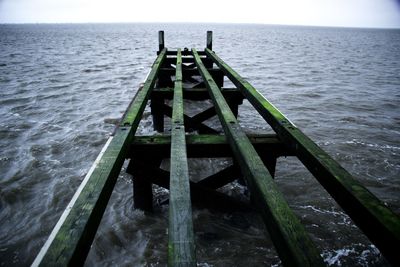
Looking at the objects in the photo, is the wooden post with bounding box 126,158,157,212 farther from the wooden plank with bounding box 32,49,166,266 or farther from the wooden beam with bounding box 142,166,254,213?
the wooden plank with bounding box 32,49,166,266

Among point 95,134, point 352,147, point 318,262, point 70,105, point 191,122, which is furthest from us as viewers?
point 70,105

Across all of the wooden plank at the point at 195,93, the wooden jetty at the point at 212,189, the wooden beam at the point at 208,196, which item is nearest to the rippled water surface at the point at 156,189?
the wooden beam at the point at 208,196

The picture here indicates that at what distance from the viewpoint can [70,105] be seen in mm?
9141

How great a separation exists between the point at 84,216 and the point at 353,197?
5.73ft

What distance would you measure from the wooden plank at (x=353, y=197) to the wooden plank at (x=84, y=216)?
169 centimetres

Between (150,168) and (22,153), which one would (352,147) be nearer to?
(150,168)

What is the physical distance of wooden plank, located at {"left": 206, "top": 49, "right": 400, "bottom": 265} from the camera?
1.44 metres

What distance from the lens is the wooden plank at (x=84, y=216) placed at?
135 cm

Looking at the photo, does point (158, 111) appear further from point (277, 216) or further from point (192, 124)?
point (277, 216)

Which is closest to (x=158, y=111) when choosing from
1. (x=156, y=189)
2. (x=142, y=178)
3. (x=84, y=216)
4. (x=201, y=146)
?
(x=156, y=189)

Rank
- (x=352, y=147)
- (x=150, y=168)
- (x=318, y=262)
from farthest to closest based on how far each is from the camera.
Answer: (x=352, y=147)
(x=150, y=168)
(x=318, y=262)

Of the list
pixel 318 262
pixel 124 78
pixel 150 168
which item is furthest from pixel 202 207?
pixel 124 78

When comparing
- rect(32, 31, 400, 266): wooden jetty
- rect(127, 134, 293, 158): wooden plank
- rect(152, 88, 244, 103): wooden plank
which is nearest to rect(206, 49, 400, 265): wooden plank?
rect(32, 31, 400, 266): wooden jetty

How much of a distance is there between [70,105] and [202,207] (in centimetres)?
738
